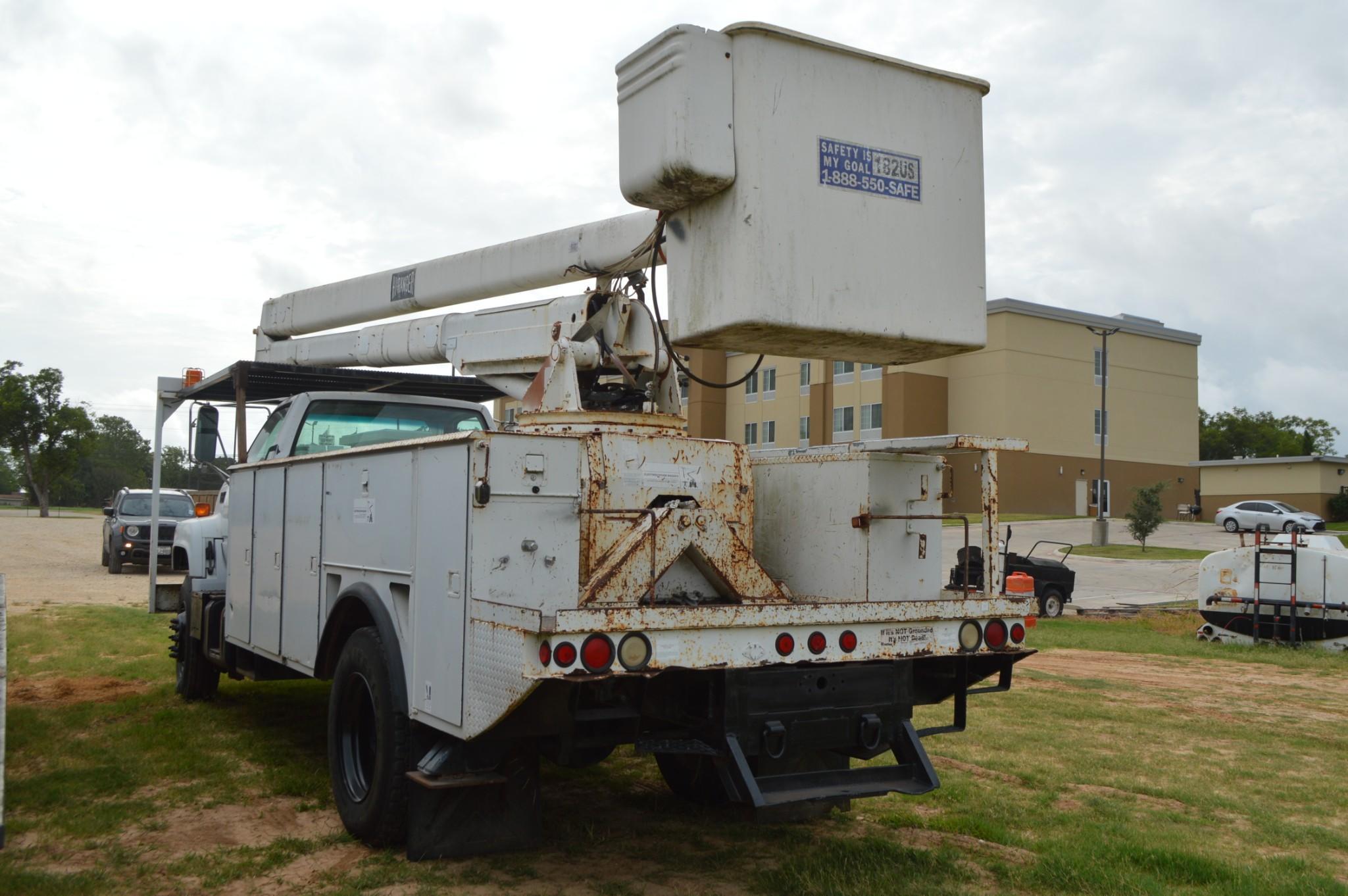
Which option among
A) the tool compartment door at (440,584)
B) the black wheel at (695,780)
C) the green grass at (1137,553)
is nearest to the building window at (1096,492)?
the green grass at (1137,553)

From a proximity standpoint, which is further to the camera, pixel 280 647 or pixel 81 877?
pixel 280 647

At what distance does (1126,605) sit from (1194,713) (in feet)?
43.9

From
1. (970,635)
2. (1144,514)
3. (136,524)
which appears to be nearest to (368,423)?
(970,635)

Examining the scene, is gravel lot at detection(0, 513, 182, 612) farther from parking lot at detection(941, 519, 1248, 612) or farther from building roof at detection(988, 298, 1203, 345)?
building roof at detection(988, 298, 1203, 345)

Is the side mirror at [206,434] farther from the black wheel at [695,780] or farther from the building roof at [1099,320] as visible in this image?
the building roof at [1099,320]

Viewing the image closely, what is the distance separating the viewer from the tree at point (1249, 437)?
3649 inches

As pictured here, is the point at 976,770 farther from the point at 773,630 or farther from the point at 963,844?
the point at 773,630

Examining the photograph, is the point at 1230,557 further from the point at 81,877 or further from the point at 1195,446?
the point at 1195,446

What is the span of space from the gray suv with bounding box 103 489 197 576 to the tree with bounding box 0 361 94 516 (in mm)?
44004

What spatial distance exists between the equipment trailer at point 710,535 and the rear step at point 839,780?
12 mm

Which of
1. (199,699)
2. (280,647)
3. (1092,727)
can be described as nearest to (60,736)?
(199,699)

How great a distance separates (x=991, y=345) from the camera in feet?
178

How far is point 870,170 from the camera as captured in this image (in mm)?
5199

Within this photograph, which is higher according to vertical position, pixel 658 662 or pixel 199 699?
pixel 658 662
